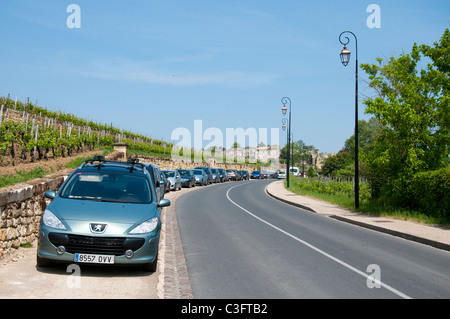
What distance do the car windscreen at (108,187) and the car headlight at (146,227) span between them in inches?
33.1

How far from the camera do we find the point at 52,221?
7145mm

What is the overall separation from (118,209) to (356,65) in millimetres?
16956

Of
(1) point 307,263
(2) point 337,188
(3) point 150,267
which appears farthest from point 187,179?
(3) point 150,267

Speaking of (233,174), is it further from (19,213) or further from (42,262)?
(42,262)

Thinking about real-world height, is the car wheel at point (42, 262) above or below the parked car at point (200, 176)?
above

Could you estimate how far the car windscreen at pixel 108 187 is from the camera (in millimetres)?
8273

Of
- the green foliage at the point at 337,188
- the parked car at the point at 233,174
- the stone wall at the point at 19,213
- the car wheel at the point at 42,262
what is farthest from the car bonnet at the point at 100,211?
the parked car at the point at 233,174

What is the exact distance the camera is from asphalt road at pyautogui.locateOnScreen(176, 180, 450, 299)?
6727 millimetres

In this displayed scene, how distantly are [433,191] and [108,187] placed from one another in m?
12.6

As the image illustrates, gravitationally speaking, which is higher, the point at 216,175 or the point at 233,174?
the point at 216,175

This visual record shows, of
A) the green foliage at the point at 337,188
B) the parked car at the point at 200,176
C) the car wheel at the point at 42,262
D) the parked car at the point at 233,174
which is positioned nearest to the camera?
the car wheel at the point at 42,262

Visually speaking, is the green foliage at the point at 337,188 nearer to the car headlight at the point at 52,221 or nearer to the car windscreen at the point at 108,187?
the car windscreen at the point at 108,187

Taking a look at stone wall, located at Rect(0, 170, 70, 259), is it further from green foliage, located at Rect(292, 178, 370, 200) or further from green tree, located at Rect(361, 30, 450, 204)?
green foliage, located at Rect(292, 178, 370, 200)
